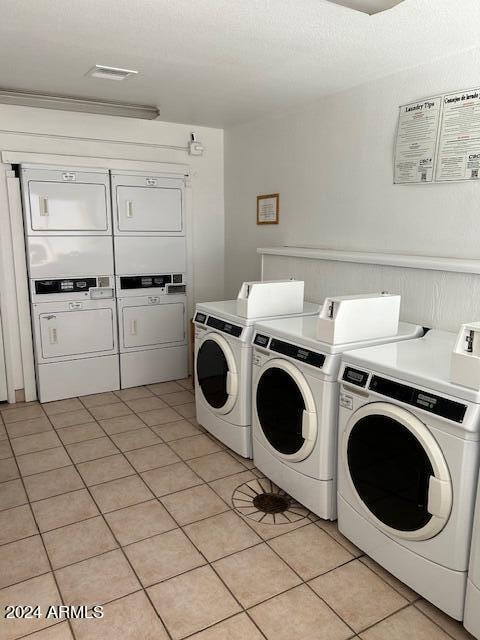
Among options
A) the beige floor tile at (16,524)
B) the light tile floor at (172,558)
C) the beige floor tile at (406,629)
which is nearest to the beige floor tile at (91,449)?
the light tile floor at (172,558)

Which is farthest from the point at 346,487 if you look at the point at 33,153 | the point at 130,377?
the point at 33,153

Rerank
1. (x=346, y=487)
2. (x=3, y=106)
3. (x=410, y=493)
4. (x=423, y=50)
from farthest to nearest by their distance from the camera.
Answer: (x=3, y=106)
(x=423, y=50)
(x=346, y=487)
(x=410, y=493)

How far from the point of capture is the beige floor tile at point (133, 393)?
14.5 ft

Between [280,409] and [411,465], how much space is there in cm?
92

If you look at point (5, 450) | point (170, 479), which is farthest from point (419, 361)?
point (5, 450)

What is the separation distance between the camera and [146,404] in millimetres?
4238

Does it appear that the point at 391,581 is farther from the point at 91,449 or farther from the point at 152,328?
the point at 152,328

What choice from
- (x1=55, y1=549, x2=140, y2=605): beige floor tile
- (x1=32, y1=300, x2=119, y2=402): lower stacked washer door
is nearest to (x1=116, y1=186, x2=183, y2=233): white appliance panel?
(x1=32, y1=300, x2=119, y2=402): lower stacked washer door

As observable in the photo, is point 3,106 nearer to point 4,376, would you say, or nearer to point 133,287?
point 133,287

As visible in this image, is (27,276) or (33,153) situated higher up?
(33,153)

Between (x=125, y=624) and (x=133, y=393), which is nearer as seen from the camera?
(x=125, y=624)

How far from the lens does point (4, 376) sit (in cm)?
421

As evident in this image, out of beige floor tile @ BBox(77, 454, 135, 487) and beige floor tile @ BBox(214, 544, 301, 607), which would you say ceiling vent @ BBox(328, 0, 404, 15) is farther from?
beige floor tile @ BBox(77, 454, 135, 487)

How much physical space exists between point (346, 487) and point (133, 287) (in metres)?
2.86
